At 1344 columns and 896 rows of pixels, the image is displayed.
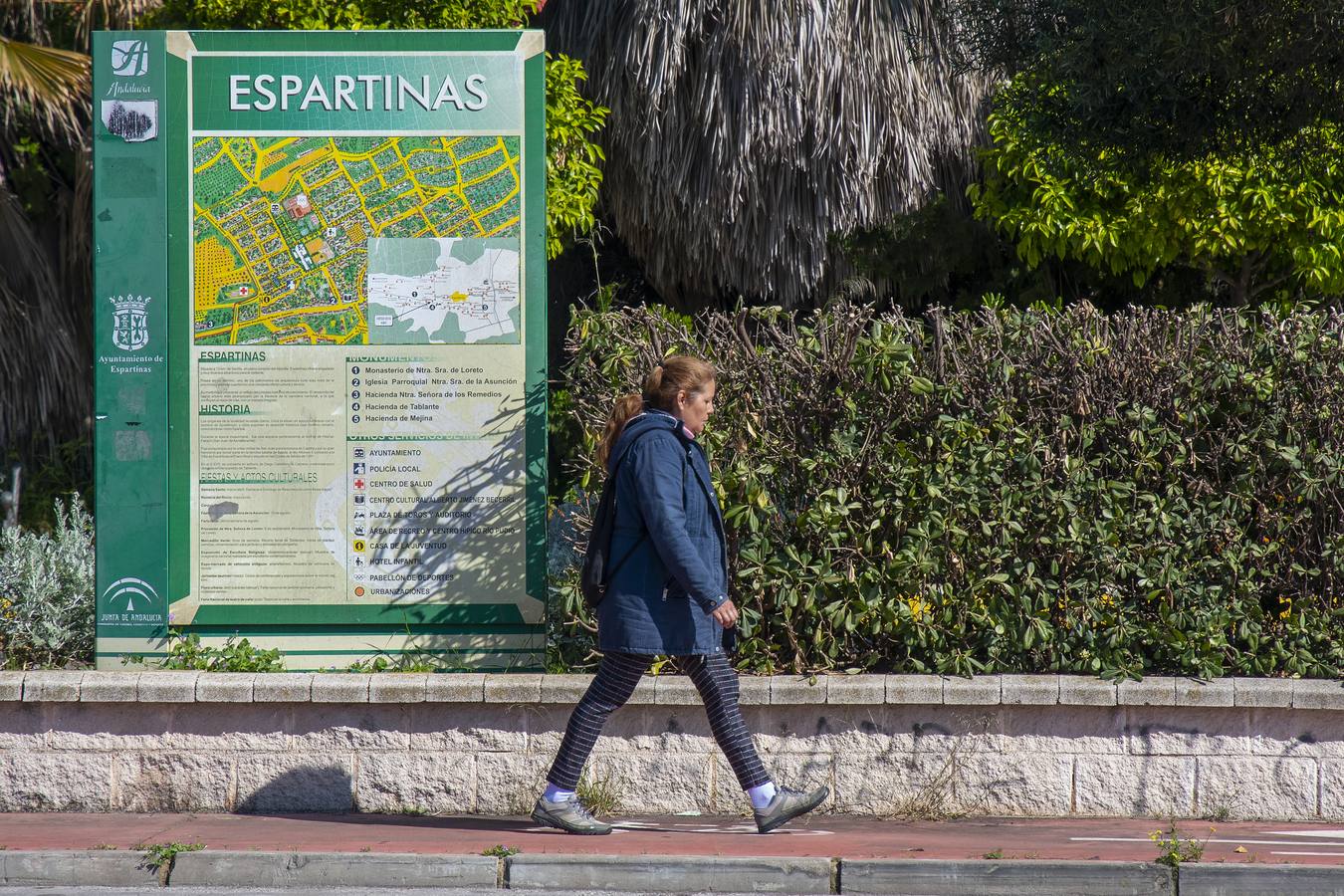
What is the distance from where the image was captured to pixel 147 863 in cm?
475

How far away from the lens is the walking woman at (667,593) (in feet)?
15.8

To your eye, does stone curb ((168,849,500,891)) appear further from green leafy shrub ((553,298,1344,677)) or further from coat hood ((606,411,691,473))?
coat hood ((606,411,691,473))

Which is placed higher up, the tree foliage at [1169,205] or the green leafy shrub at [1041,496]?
the tree foliage at [1169,205]

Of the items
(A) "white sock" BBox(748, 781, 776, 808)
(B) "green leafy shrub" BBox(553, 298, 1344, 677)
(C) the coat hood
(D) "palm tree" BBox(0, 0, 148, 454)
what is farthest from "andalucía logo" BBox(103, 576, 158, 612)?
(D) "palm tree" BBox(0, 0, 148, 454)

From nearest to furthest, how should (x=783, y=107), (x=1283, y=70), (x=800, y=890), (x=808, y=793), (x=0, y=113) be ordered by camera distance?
(x=800, y=890)
(x=808, y=793)
(x=1283, y=70)
(x=783, y=107)
(x=0, y=113)

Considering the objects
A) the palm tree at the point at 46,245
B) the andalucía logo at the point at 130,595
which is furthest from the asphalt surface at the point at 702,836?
the palm tree at the point at 46,245

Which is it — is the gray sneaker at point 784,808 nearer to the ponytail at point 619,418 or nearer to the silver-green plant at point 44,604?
the ponytail at point 619,418

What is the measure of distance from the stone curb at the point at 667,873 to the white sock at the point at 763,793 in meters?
0.31

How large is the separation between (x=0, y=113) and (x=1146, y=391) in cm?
845

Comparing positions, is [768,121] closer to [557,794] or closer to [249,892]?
[557,794]

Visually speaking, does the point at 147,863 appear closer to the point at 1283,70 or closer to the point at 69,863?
the point at 69,863

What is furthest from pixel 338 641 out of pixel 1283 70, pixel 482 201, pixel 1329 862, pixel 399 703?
pixel 1283 70

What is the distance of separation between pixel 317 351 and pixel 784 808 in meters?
3.03

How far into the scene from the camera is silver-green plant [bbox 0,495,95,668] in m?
6.16
